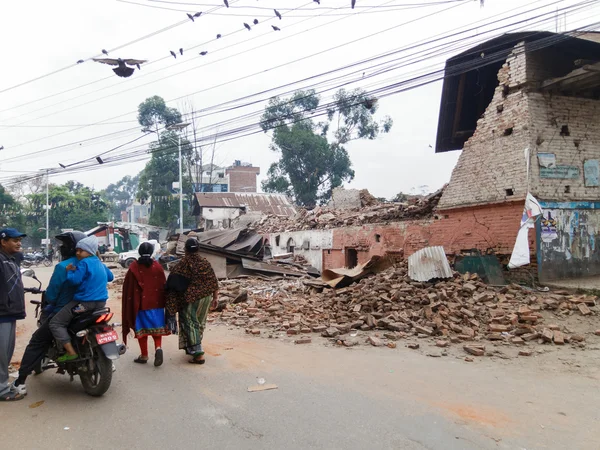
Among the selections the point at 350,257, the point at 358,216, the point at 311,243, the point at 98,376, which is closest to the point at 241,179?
the point at 311,243

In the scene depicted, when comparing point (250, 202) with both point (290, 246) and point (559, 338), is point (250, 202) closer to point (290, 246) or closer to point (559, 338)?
point (290, 246)

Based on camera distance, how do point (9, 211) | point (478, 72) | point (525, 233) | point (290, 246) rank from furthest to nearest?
point (9, 211), point (290, 246), point (478, 72), point (525, 233)

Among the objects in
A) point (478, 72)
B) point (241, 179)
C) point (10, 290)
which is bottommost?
point (10, 290)

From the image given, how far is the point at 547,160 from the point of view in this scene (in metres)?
10.4

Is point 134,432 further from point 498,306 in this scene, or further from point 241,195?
point 241,195

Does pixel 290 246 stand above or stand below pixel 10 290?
below

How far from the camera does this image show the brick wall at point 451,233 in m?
10.5

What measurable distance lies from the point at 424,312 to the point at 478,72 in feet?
25.0

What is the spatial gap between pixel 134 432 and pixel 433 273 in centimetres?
743

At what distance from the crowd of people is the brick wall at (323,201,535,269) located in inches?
299

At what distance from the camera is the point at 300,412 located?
4.14m

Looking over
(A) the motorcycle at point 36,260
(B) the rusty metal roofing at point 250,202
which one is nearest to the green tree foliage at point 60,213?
(A) the motorcycle at point 36,260

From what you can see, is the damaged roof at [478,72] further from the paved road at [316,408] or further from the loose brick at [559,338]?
the paved road at [316,408]

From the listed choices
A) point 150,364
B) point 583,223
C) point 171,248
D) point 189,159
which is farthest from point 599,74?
point 189,159
